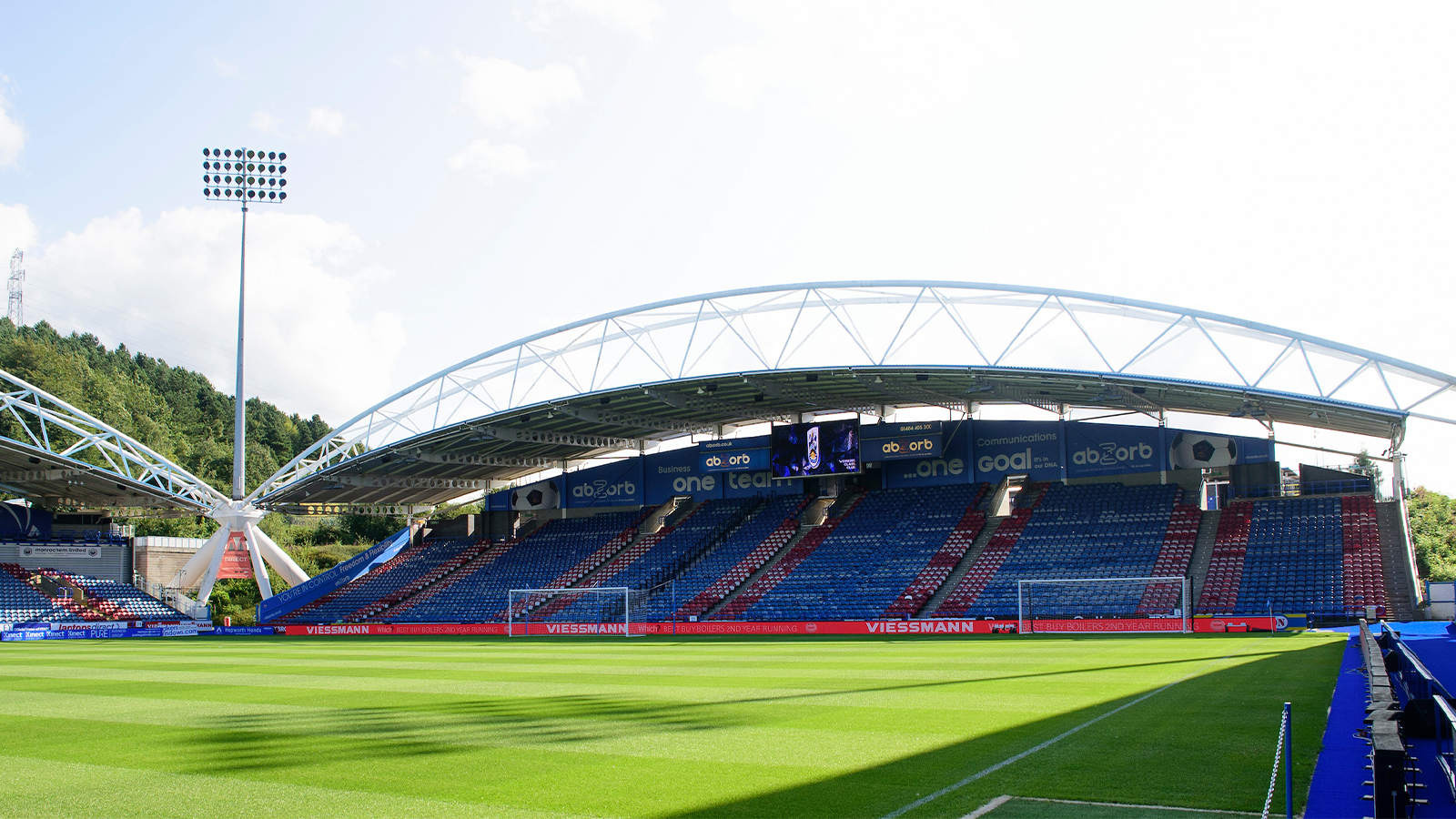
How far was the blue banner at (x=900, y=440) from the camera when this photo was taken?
47.0m

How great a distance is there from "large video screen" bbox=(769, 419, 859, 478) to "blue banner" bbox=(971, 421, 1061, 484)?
6.38 meters

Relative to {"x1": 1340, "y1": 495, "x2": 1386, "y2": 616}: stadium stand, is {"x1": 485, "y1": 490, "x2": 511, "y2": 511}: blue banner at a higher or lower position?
higher

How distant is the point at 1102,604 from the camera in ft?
121

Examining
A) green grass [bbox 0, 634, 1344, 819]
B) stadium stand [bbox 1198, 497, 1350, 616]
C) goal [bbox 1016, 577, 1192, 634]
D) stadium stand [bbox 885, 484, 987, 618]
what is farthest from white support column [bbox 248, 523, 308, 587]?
stadium stand [bbox 1198, 497, 1350, 616]

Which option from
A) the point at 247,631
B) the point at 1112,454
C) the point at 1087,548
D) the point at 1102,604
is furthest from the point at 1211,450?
the point at 247,631

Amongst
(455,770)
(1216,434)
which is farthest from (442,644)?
(1216,434)

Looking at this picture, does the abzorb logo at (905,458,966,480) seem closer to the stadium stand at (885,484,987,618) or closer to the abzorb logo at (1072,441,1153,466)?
→ the stadium stand at (885,484,987,618)

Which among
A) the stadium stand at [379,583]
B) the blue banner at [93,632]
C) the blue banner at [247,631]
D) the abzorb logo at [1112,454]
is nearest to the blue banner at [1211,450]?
the abzorb logo at [1112,454]

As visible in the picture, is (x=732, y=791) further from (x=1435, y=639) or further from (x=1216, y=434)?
(x=1216, y=434)

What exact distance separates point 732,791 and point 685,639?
88.1 feet

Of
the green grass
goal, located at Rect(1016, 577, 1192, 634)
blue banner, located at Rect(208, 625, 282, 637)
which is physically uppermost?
the green grass

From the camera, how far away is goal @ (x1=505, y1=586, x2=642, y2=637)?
1745 inches

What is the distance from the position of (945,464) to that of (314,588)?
35.6 metres

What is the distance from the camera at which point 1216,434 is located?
4353cm
